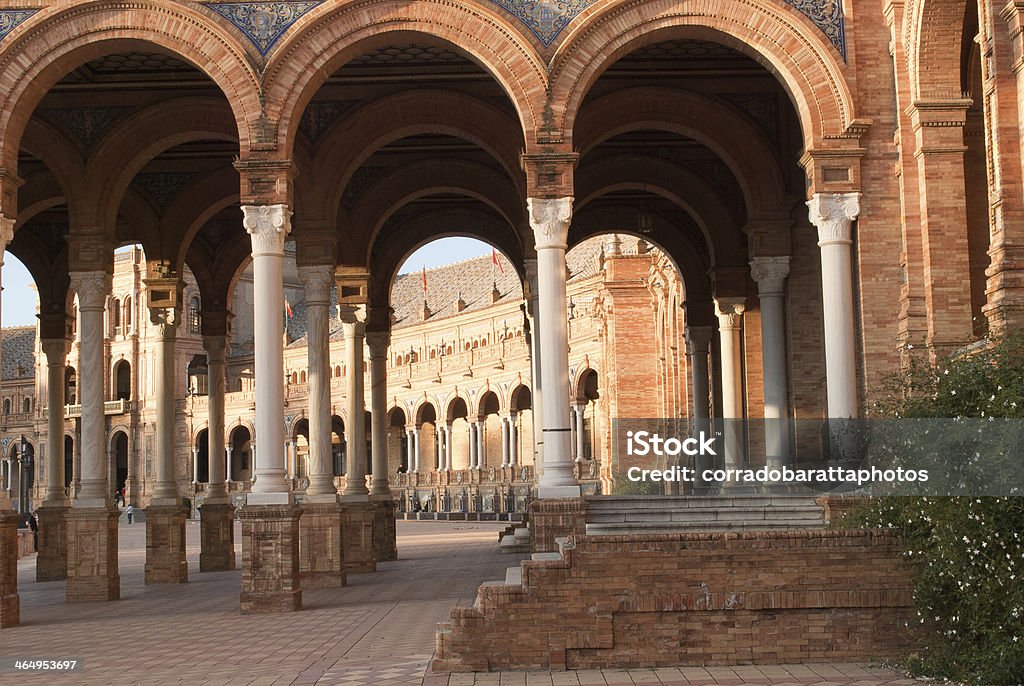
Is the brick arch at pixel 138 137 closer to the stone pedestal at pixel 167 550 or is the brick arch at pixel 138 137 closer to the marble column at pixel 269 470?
the marble column at pixel 269 470

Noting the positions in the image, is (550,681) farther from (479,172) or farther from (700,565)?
(479,172)

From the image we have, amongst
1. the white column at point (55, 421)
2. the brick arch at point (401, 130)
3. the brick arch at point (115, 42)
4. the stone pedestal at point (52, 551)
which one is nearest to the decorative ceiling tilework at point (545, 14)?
the brick arch at point (115, 42)

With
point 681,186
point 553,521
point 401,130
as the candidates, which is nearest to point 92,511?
point 401,130

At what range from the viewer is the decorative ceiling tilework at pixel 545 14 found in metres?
17.5

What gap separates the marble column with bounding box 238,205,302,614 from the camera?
17.3 m

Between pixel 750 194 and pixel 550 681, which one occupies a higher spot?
pixel 750 194

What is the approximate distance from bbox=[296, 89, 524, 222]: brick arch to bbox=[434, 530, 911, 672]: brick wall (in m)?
9.95

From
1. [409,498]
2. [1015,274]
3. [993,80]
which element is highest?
[993,80]

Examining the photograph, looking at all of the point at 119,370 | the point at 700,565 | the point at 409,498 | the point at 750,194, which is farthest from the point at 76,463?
the point at 700,565

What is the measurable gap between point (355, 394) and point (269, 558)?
8.39m

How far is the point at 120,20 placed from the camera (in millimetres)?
17641

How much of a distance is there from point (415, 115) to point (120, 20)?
17.6 ft

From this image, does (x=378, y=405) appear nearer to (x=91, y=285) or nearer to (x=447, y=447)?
(x=91, y=285)

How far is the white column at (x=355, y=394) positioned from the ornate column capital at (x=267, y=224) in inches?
303
